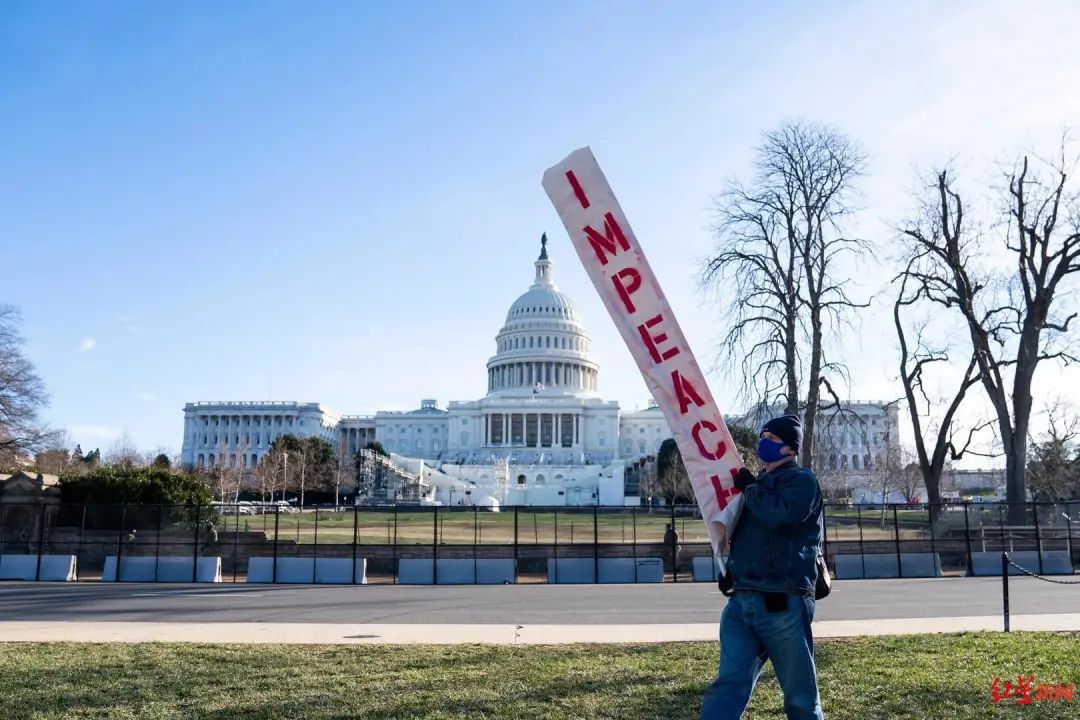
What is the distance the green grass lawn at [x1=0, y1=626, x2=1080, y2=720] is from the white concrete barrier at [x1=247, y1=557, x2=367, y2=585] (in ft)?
40.2

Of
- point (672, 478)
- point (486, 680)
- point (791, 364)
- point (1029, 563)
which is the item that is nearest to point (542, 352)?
point (672, 478)

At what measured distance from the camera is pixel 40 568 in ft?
75.2

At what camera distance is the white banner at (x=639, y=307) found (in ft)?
18.0


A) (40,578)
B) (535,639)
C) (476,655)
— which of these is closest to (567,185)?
(476,655)

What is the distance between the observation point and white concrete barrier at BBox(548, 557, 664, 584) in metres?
23.1

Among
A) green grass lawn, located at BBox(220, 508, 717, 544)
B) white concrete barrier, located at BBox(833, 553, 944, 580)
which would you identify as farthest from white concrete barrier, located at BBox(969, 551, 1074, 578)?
green grass lawn, located at BBox(220, 508, 717, 544)

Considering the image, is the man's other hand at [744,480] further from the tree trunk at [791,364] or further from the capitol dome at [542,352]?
the capitol dome at [542,352]

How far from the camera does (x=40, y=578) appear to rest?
2286cm

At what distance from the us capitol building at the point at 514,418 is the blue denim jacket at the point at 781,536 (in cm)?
11142

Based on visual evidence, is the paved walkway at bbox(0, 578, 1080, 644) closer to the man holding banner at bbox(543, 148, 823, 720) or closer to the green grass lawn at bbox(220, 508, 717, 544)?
the man holding banner at bbox(543, 148, 823, 720)

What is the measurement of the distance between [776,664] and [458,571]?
18.7 m

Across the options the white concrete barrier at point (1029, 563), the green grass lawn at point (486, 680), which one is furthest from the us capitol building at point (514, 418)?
the green grass lawn at point (486, 680)

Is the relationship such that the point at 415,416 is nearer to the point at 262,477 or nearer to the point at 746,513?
the point at 262,477

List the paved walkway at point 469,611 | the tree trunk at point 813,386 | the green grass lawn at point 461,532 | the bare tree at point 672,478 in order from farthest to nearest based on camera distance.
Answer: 1. the bare tree at point 672,478
2. the green grass lawn at point 461,532
3. the tree trunk at point 813,386
4. the paved walkway at point 469,611
